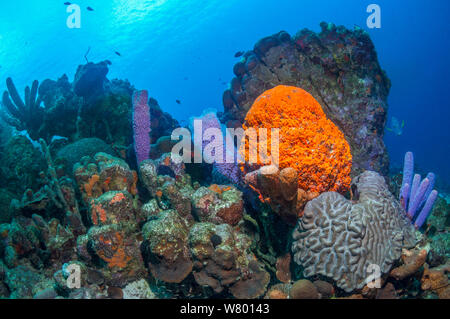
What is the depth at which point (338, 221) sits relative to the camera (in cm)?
235

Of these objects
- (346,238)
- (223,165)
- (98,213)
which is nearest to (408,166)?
(346,238)

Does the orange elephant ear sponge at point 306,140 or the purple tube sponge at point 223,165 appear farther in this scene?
the purple tube sponge at point 223,165

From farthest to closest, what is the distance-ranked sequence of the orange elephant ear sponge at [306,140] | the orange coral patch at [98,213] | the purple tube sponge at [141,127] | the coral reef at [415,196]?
the purple tube sponge at [141,127] < the coral reef at [415,196] < the orange coral patch at [98,213] < the orange elephant ear sponge at [306,140]

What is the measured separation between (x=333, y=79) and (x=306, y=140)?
2765 mm

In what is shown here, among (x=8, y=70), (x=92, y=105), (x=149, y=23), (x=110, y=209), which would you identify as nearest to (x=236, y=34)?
(x=149, y=23)

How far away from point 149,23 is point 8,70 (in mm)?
25203

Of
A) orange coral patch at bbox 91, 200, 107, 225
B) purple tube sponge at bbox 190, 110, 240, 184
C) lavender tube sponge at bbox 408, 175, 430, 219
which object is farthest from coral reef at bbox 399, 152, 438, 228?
orange coral patch at bbox 91, 200, 107, 225

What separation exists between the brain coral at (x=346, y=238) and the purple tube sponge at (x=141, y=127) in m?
3.55

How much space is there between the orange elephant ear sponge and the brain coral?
232 mm

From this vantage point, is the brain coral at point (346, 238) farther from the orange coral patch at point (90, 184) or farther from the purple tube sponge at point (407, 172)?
the orange coral patch at point (90, 184)

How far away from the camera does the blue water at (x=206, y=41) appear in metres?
37.9

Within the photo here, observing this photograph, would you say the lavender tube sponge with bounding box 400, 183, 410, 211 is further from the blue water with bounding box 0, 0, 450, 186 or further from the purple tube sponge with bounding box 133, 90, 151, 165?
the blue water with bounding box 0, 0, 450, 186

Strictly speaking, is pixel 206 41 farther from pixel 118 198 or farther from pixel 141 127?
pixel 118 198

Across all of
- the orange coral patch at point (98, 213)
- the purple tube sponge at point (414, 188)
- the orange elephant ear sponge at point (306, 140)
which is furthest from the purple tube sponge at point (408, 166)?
the orange coral patch at point (98, 213)
